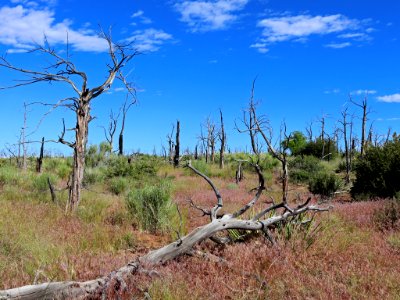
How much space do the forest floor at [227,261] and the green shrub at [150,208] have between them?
1.61 feet

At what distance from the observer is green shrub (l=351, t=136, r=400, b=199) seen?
1502cm

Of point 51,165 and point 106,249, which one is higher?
point 51,165

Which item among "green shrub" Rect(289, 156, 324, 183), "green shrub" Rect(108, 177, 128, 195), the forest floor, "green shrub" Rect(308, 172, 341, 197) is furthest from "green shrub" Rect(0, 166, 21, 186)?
"green shrub" Rect(289, 156, 324, 183)

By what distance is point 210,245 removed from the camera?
7.00 m

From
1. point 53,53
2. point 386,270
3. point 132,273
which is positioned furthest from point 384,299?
point 53,53

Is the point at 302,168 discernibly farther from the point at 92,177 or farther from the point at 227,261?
the point at 227,261

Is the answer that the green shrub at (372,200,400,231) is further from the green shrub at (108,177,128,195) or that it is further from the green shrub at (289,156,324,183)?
the green shrub at (289,156,324,183)

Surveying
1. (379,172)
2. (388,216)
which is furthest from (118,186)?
(388,216)

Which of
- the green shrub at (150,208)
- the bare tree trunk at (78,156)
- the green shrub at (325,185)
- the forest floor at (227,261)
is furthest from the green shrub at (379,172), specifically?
the bare tree trunk at (78,156)

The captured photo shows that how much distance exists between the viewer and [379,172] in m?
15.4

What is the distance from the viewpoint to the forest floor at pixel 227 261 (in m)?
4.86

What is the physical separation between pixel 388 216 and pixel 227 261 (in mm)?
5285

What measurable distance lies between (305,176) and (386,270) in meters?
21.7

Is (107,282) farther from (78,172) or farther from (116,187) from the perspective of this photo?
(116,187)
